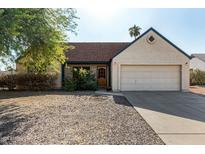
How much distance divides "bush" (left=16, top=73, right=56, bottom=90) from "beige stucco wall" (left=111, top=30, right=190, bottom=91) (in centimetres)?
602

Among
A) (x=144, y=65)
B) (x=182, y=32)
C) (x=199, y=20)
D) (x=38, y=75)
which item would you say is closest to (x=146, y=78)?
(x=144, y=65)

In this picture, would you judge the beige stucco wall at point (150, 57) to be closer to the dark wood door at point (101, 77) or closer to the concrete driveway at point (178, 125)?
the dark wood door at point (101, 77)

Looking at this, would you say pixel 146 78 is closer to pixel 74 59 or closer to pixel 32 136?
pixel 74 59

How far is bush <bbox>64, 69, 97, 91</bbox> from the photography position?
Result: 2086 centimetres

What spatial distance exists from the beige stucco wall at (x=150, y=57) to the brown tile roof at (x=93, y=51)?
2.88 m

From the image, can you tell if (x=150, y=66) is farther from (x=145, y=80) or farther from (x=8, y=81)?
(x=8, y=81)

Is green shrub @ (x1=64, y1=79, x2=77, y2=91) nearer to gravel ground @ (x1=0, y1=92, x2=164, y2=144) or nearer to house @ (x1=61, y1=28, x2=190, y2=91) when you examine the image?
house @ (x1=61, y1=28, x2=190, y2=91)

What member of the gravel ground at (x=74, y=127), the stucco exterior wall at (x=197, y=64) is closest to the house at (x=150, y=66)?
the gravel ground at (x=74, y=127)

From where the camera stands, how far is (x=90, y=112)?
10312mm

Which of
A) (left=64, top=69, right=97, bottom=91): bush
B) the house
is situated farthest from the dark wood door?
the house

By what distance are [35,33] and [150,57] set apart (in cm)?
1098

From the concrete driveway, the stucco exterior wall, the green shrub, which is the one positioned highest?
the stucco exterior wall

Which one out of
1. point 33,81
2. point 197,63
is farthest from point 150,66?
point 197,63
